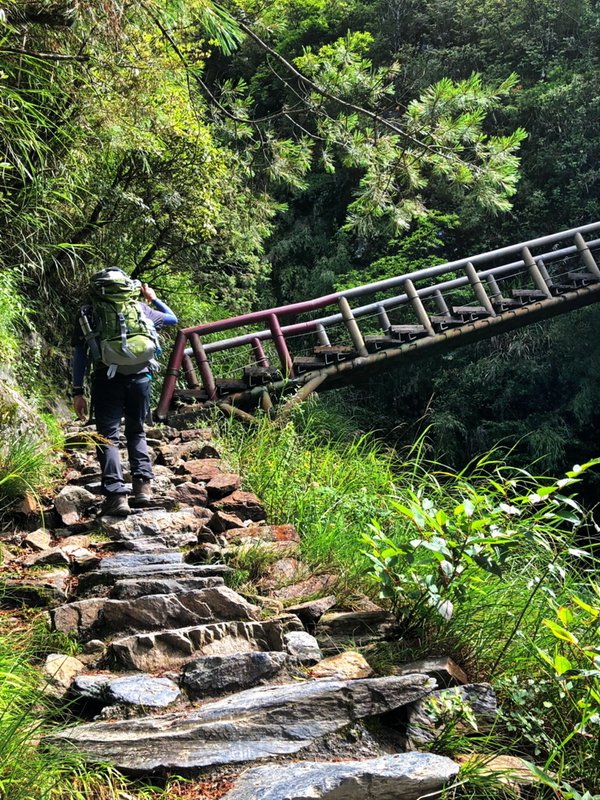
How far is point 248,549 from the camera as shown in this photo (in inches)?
136

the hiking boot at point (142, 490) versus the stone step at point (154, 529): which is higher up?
the hiking boot at point (142, 490)

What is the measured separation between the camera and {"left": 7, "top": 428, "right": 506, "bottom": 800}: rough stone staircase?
199 cm

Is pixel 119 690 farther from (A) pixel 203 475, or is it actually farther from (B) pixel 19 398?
(B) pixel 19 398

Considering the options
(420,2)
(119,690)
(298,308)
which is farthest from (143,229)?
(420,2)

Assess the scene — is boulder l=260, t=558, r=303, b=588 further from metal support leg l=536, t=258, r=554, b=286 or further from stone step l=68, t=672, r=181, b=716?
metal support leg l=536, t=258, r=554, b=286

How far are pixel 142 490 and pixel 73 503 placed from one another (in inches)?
15.4

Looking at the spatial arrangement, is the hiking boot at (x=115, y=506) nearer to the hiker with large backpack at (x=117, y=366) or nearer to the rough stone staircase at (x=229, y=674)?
the hiker with large backpack at (x=117, y=366)

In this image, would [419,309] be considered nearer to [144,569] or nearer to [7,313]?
[7,313]

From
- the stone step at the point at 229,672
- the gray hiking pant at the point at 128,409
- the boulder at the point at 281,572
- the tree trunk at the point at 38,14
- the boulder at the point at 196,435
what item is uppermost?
Result: the tree trunk at the point at 38,14

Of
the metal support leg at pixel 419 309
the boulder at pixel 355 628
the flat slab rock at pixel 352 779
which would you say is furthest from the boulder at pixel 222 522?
the metal support leg at pixel 419 309

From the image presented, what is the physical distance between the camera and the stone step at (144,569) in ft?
10.4

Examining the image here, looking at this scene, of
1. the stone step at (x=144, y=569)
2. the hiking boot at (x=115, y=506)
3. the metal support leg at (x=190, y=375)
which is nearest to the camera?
the stone step at (x=144, y=569)

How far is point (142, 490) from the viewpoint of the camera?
14.4 ft

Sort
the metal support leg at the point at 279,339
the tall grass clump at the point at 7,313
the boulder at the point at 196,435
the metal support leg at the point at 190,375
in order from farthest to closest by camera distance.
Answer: the metal support leg at the point at 190,375
the metal support leg at the point at 279,339
the boulder at the point at 196,435
the tall grass clump at the point at 7,313
